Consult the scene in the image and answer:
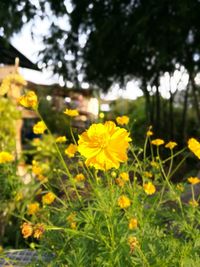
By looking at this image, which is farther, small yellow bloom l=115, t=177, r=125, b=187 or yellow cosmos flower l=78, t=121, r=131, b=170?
small yellow bloom l=115, t=177, r=125, b=187

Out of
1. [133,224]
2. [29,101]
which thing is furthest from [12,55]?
[133,224]

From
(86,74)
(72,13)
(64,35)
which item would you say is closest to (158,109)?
(86,74)

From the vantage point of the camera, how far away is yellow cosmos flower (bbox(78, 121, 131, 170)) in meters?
1.25

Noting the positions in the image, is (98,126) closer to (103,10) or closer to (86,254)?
(86,254)

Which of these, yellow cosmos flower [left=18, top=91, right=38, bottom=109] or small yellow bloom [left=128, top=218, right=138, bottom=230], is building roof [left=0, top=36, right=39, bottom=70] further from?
small yellow bloom [left=128, top=218, right=138, bottom=230]

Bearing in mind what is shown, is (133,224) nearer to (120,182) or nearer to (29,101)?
(120,182)

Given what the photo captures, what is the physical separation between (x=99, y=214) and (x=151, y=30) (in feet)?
16.1

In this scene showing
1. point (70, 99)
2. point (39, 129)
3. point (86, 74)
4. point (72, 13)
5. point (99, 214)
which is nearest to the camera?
point (99, 214)

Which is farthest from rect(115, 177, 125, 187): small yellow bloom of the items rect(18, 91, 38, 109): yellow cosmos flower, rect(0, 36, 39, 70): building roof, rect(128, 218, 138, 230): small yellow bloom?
rect(0, 36, 39, 70): building roof

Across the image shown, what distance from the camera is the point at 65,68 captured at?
25.0ft

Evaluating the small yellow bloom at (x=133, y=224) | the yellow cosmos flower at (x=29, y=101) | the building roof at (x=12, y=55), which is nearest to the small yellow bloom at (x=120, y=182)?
the small yellow bloom at (x=133, y=224)

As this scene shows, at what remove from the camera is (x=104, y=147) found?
4.14ft

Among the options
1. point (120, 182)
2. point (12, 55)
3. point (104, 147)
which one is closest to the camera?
point (104, 147)

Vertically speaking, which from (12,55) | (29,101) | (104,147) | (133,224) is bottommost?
(133,224)
